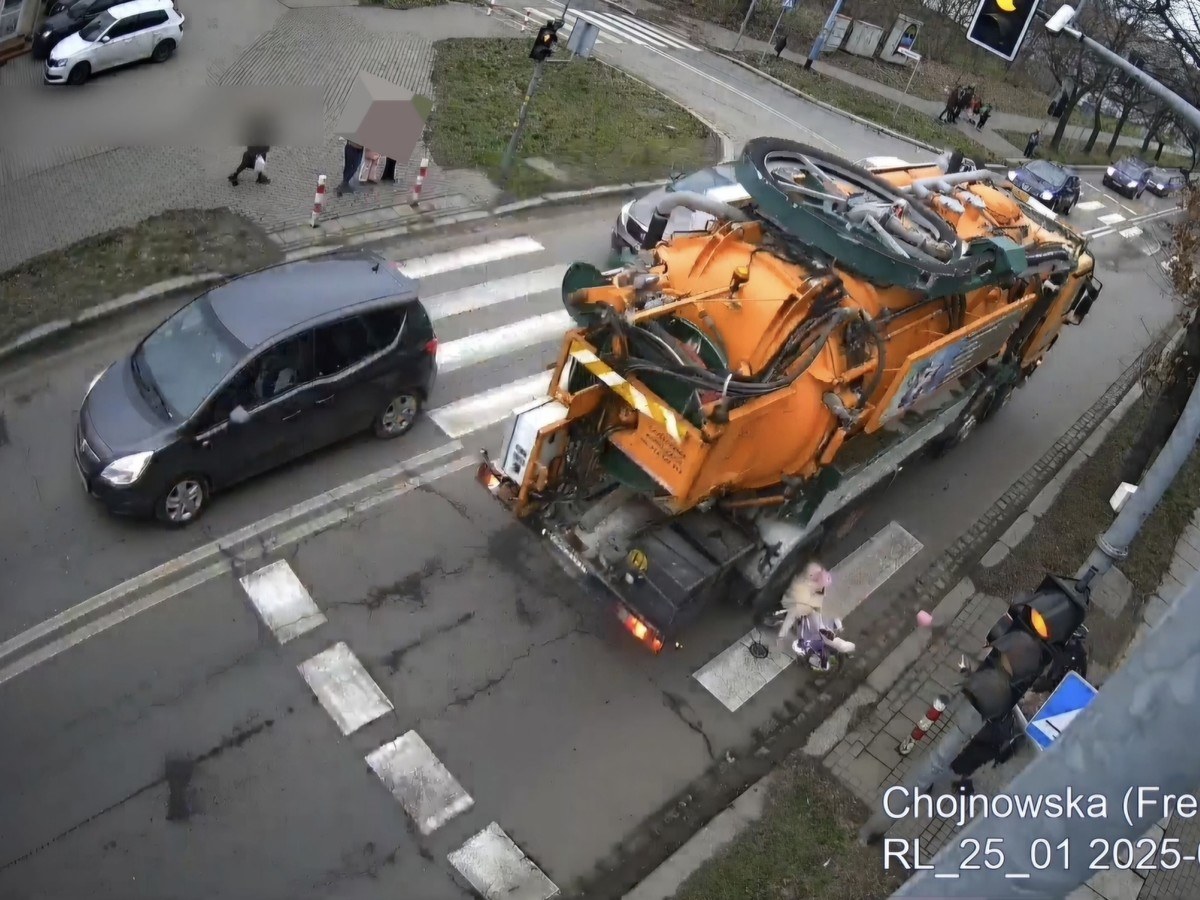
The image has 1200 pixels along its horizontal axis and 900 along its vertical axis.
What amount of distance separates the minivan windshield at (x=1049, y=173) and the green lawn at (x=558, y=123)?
8710 millimetres

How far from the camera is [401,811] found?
23.4ft

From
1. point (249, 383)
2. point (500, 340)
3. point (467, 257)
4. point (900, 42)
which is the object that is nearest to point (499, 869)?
point (249, 383)

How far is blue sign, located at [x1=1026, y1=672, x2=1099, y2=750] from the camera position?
18.1ft

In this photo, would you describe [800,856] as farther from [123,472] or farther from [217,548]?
[123,472]

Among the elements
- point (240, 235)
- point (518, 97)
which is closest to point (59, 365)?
point (240, 235)

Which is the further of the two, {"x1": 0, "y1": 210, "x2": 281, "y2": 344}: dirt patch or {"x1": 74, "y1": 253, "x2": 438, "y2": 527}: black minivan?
{"x1": 0, "y1": 210, "x2": 281, "y2": 344}: dirt patch

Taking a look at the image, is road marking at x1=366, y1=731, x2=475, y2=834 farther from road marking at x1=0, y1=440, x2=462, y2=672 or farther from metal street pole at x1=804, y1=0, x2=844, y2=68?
metal street pole at x1=804, y1=0, x2=844, y2=68

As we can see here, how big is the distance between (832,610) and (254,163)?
10.6 meters

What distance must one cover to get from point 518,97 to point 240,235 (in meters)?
9.03

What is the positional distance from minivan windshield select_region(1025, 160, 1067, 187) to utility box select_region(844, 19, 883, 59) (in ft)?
43.4

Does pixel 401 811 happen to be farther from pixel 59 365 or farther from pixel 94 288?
pixel 94 288

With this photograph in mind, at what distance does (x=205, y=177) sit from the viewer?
46.7ft

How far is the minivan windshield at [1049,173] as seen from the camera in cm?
2333

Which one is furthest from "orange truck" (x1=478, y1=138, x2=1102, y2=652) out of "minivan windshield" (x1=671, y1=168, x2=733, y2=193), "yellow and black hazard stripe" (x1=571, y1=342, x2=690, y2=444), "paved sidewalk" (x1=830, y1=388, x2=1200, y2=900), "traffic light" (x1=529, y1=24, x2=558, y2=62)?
"traffic light" (x1=529, y1=24, x2=558, y2=62)
